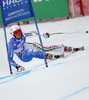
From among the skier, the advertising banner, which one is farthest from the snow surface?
the advertising banner

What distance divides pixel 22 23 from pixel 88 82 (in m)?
7.06

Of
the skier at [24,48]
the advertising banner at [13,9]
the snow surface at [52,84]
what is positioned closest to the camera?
the snow surface at [52,84]

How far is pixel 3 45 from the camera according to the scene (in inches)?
263

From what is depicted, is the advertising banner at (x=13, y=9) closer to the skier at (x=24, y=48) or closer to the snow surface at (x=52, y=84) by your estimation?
the skier at (x=24, y=48)

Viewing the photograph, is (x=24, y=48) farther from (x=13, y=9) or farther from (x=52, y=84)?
(x=52, y=84)

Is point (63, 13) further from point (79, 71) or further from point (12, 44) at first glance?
point (79, 71)

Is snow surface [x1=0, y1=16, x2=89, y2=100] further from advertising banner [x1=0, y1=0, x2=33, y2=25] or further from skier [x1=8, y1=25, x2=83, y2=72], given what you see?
advertising banner [x1=0, y1=0, x2=33, y2=25]

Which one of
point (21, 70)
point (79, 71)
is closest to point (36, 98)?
Answer: point (79, 71)

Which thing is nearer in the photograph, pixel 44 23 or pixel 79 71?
pixel 79 71

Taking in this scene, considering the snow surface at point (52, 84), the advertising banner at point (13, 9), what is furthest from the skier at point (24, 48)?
the snow surface at point (52, 84)

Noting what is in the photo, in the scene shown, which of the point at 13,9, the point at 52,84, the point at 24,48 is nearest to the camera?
the point at 52,84

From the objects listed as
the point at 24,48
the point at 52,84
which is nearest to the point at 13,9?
the point at 24,48

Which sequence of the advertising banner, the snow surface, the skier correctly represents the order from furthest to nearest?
the skier
the advertising banner
the snow surface

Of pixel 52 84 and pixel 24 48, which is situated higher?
pixel 24 48
